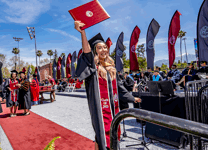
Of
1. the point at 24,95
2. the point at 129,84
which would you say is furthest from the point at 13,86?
the point at 129,84

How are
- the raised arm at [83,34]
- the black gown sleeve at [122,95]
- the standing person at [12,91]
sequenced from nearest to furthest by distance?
the raised arm at [83,34]
the black gown sleeve at [122,95]
the standing person at [12,91]

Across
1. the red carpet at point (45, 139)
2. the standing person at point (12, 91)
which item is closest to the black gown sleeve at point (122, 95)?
the red carpet at point (45, 139)

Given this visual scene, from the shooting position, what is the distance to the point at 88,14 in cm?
188

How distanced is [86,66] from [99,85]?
1.05 feet

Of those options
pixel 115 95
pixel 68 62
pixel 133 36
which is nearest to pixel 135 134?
pixel 115 95

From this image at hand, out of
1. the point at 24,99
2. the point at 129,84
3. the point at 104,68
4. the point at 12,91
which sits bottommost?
the point at 24,99

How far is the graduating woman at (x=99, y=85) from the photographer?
194 centimetres

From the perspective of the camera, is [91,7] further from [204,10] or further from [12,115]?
[204,10]

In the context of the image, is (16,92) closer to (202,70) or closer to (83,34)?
(83,34)

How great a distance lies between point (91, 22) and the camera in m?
1.87

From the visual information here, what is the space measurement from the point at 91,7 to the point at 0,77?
3.28 m

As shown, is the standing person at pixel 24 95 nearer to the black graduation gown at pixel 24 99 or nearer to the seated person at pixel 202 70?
the black graduation gown at pixel 24 99

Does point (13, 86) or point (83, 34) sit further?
point (13, 86)

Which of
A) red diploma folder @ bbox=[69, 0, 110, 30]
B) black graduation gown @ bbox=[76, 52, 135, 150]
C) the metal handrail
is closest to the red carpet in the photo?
black graduation gown @ bbox=[76, 52, 135, 150]
